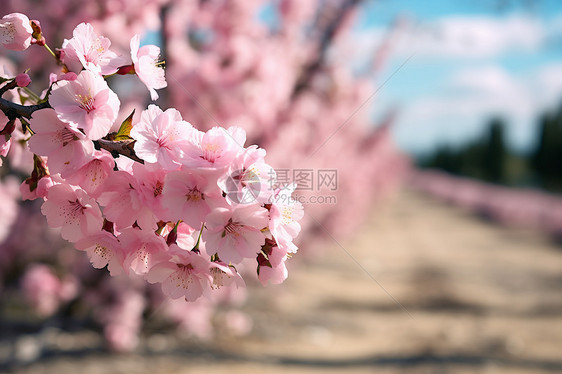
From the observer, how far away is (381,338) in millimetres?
5855

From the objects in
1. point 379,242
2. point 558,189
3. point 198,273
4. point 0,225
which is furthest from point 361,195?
point 558,189

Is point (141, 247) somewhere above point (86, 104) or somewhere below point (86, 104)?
below

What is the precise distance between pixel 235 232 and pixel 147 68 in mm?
414

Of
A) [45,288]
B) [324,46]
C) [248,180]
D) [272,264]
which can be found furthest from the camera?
[324,46]

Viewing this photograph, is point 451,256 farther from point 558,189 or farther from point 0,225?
point 558,189

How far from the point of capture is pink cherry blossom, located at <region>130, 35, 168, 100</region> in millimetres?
1064

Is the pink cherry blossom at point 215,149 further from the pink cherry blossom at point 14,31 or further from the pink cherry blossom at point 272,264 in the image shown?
the pink cherry blossom at point 14,31

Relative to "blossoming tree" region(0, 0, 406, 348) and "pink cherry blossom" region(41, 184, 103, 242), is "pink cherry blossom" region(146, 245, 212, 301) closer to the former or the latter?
"blossoming tree" region(0, 0, 406, 348)

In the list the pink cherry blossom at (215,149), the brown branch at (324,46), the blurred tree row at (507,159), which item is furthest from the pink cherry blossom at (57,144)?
the blurred tree row at (507,159)

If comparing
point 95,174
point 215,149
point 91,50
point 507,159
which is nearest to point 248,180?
point 215,149

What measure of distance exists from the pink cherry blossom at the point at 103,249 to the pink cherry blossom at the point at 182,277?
3.2 inches

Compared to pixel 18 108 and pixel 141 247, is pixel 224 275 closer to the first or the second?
pixel 141 247

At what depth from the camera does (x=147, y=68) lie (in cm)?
108

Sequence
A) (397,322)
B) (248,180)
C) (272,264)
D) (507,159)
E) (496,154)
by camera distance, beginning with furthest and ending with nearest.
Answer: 1. (507,159)
2. (496,154)
3. (397,322)
4. (272,264)
5. (248,180)
